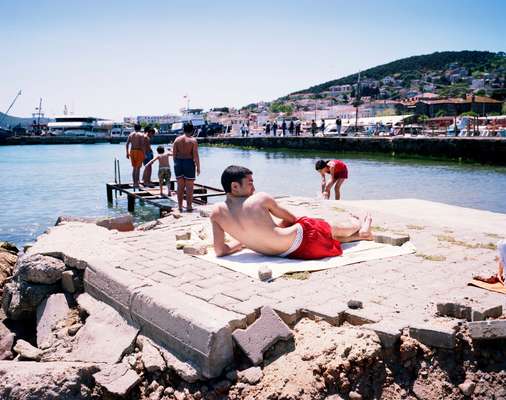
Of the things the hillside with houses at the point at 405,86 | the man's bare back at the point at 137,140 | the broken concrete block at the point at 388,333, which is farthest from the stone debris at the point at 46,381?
the hillside with houses at the point at 405,86

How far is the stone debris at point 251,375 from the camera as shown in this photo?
351cm

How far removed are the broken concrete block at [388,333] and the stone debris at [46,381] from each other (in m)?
2.22

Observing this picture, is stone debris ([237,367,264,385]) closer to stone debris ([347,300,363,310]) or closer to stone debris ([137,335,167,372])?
stone debris ([137,335,167,372])

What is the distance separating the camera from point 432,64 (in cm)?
17438

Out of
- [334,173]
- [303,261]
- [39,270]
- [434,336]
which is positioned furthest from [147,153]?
[434,336]

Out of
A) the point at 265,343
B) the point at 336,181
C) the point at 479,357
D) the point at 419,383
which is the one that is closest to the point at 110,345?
the point at 265,343

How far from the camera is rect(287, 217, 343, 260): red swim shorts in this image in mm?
5301

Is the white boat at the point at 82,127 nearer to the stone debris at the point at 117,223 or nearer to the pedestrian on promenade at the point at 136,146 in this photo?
the pedestrian on promenade at the point at 136,146

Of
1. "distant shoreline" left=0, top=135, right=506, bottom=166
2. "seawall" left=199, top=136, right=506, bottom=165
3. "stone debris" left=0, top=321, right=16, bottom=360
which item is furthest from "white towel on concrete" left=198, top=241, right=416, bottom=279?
"seawall" left=199, top=136, right=506, bottom=165

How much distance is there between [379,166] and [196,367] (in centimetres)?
2759

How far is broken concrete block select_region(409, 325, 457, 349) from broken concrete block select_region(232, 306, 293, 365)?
0.92 meters

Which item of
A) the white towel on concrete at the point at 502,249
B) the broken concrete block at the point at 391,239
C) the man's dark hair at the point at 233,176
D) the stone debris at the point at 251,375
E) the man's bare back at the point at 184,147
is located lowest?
the stone debris at the point at 251,375

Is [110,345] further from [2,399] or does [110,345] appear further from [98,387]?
[2,399]

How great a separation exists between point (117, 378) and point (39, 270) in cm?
235
